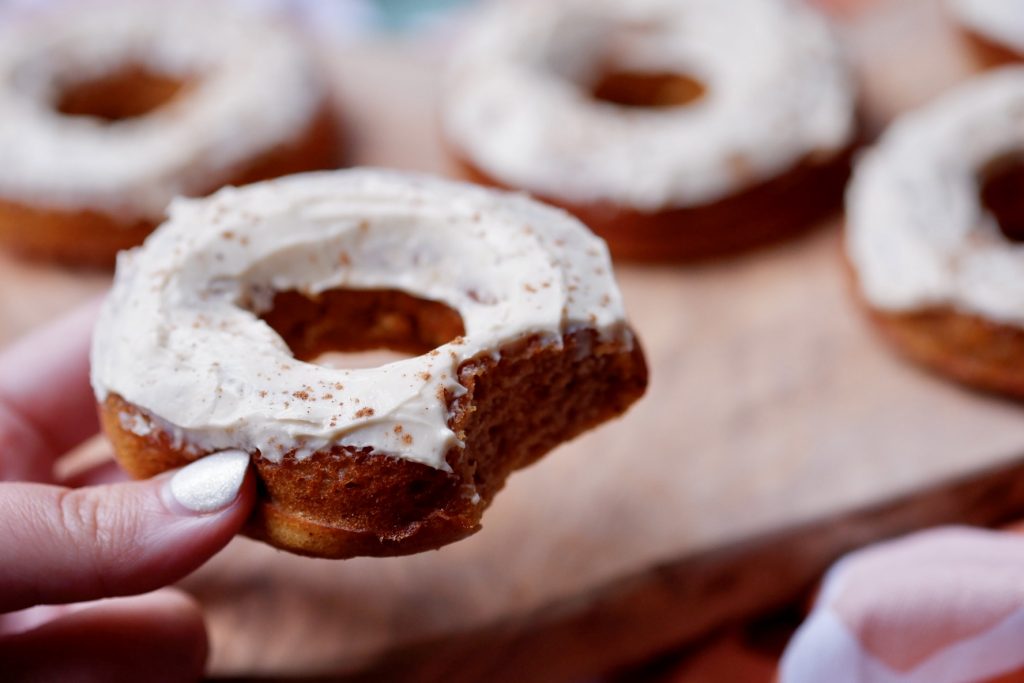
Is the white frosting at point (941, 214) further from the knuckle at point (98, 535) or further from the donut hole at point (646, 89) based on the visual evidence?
the knuckle at point (98, 535)

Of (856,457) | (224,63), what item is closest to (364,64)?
(224,63)

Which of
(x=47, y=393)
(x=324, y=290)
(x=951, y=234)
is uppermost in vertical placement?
(x=324, y=290)

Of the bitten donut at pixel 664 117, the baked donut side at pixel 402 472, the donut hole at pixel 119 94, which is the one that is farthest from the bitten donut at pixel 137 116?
the baked donut side at pixel 402 472

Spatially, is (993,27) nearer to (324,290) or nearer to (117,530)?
(324,290)

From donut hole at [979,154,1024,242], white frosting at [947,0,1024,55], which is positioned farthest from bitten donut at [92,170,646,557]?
white frosting at [947,0,1024,55]

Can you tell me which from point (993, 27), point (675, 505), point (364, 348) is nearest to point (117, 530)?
point (364, 348)

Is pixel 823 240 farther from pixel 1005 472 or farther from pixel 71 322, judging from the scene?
pixel 71 322
